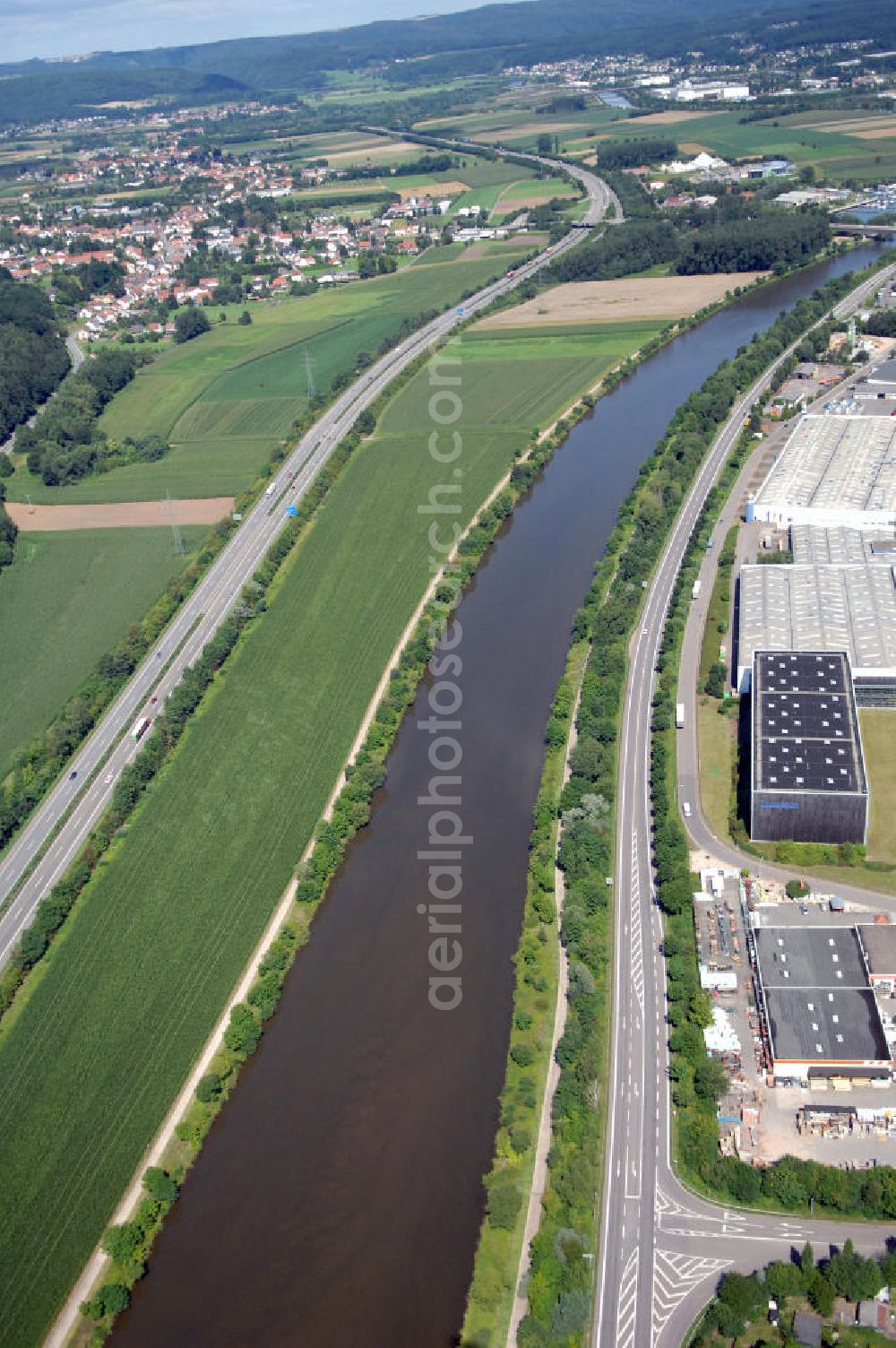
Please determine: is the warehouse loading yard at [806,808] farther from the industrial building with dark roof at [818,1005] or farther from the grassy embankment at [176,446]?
the grassy embankment at [176,446]

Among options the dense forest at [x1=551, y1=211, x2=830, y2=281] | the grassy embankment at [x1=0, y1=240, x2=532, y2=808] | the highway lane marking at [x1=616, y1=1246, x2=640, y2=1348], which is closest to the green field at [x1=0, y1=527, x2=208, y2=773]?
the grassy embankment at [x1=0, y1=240, x2=532, y2=808]

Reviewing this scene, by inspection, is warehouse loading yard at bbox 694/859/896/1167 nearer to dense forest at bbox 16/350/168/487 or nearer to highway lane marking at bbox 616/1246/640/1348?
highway lane marking at bbox 616/1246/640/1348

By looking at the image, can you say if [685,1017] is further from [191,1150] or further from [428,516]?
[428,516]

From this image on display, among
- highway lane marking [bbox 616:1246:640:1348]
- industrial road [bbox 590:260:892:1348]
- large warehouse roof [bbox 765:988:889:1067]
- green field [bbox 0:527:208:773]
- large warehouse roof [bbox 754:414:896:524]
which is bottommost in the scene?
highway lane marking [bbox 616:1246:640:1348]

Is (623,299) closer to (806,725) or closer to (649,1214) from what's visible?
(806,725)

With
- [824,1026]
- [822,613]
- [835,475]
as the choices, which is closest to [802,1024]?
[824,1026]

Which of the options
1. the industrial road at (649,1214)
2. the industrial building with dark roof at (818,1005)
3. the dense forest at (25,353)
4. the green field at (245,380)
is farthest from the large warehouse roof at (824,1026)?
the dense forest at (25,353)

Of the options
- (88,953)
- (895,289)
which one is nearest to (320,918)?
(88,953)
